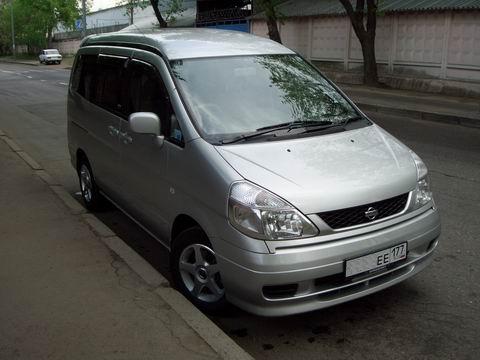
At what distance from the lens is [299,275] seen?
3.12 metres

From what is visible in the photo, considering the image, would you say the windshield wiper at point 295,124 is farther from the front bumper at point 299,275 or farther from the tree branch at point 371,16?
the tree branch at point 371,16

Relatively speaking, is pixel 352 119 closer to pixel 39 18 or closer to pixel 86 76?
pixel 86 76

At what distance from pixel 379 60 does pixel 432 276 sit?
17134mm

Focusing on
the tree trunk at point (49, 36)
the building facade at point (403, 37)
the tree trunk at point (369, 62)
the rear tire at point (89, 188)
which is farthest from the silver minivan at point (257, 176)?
the tree trunk at point (49, 36)

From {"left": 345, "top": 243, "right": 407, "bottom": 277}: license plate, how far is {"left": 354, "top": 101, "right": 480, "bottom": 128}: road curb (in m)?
9.74

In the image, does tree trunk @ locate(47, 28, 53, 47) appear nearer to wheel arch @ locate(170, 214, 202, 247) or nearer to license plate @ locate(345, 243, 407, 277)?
wheel arch @ locate(170, 214, 202, 247)

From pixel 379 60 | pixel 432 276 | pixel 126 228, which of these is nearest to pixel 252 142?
pixel 432 276

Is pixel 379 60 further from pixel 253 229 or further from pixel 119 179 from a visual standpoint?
pixel 253 229

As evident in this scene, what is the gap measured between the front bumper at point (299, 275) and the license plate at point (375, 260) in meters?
0.03

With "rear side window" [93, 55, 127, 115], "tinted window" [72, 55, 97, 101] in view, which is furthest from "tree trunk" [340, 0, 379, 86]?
"rear side window" [93, 55, 127, 115]

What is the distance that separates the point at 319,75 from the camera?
15.8ft

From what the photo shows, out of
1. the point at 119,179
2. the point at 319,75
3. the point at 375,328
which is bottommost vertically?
the point at 375,328

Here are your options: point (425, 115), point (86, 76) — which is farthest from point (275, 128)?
point (425, 115)

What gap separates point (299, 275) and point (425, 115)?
1112cm
